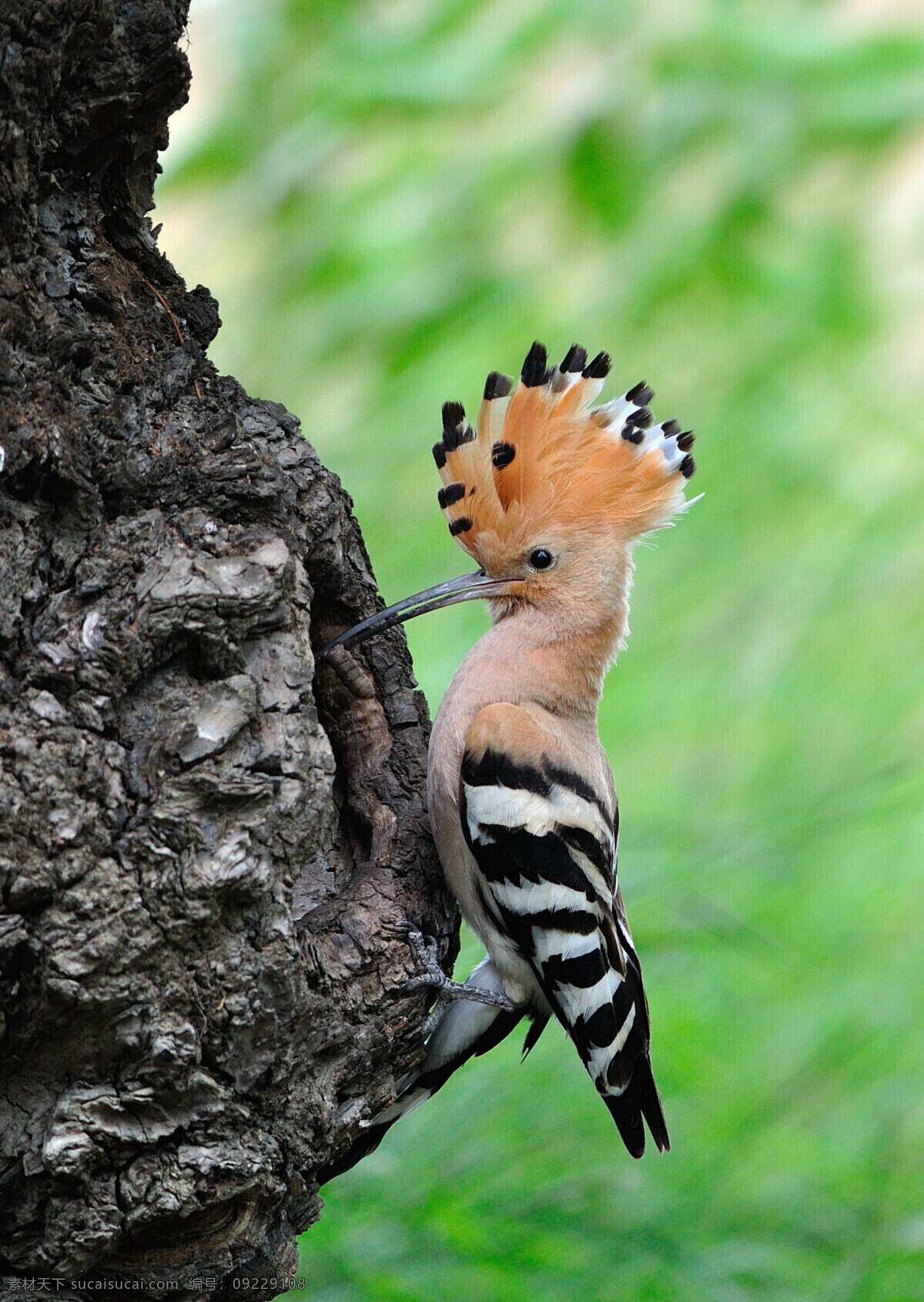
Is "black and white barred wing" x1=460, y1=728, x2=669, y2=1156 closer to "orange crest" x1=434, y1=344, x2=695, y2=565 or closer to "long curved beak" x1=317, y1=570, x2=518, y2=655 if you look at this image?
"long curved beak" x1=317, y1=570, x2=518, y2=655

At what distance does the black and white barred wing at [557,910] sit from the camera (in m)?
1.98

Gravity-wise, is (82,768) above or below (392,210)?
below

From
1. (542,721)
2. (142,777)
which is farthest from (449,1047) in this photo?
(142,777)

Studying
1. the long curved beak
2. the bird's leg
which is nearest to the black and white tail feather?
the bird's leg

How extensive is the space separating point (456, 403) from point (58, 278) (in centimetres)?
74

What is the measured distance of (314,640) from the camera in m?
1.95

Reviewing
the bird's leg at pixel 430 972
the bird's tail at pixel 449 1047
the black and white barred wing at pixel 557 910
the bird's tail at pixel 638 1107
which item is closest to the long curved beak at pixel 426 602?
the black and white barred wing at pixel 557 910

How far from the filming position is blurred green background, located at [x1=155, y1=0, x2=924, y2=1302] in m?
3.01

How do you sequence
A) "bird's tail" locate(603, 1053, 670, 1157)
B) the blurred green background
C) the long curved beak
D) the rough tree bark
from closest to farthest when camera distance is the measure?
the rough tree bark → the long curved beak → "bird's tail" locate(603, 1053, 670, 1157) → the blurred green background

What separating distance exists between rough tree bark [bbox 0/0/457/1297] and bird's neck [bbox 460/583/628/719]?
1.92 ft

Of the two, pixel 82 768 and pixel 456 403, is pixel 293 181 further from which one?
pixel 82 768

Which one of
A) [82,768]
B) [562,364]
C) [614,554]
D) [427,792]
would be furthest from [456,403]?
[82,768]

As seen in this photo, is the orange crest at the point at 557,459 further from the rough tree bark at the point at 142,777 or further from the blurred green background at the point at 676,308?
the blurred green background at the point at 676,308

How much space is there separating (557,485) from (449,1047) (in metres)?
0.98
